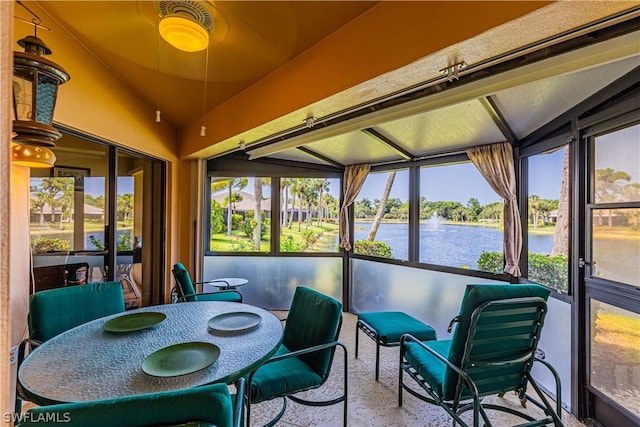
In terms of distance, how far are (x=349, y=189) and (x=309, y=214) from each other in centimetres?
76

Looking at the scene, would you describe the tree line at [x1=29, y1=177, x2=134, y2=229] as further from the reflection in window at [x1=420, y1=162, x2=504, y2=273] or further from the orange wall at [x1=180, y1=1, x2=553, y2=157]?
the reflection in window at [x1=420, y1=162, x2=504, y2=273]

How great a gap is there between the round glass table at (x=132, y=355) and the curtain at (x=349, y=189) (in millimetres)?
2493

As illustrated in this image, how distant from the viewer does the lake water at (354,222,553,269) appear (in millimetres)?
3045

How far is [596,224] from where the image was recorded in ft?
6.70

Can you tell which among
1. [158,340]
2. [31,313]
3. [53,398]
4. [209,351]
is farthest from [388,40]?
[31,313]

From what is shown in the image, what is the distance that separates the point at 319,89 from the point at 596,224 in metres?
2.20

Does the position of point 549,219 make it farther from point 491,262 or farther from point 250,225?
point 250,225

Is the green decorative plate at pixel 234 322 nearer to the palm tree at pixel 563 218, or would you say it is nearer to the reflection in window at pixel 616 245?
the reflection in window at pixel 616 245

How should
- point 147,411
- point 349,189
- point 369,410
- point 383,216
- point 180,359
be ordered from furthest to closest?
point 349,189 → point 383,216 → point 369,410 → point 180,359 → point 147,411

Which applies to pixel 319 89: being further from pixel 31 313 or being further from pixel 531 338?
pixel 31 313

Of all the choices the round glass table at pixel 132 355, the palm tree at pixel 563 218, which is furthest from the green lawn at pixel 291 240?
the palm tree at pixel 563 218

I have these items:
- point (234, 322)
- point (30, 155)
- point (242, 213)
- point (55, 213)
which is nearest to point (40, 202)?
point (55, 213)

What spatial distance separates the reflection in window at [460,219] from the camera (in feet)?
10.1

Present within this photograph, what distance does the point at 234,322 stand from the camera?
74.7 inches
